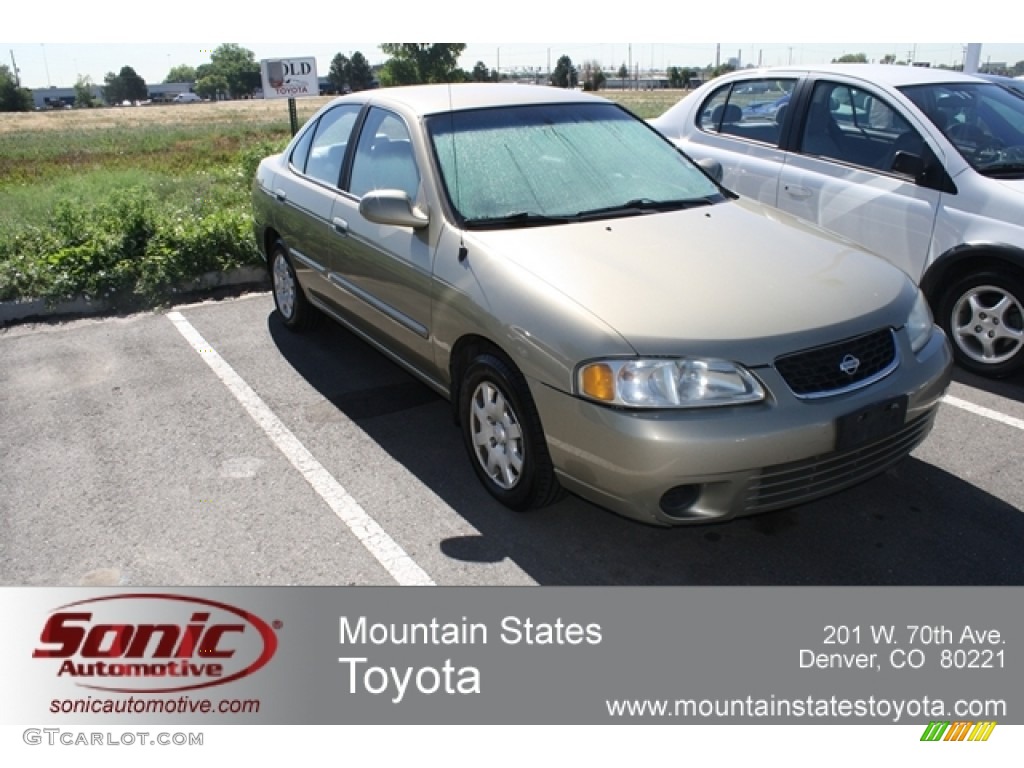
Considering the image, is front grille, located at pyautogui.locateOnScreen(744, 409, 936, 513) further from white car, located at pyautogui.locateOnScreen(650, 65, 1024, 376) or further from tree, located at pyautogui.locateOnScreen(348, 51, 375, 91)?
tree, located at pyautogui.locateOnScreen(348, 51, 375, 91)

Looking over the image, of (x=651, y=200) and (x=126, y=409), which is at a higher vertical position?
(x=651, y=200)

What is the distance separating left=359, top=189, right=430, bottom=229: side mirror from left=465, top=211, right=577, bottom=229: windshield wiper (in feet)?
0.82

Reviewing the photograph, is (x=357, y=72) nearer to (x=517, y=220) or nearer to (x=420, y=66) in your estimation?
(x=420, y=66)

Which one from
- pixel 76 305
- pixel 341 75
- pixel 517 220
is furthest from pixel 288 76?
pixel 341 75

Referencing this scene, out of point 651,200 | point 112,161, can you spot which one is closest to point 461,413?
point 651,200

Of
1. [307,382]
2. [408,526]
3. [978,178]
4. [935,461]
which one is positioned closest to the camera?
[408,526]

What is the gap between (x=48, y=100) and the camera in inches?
3969

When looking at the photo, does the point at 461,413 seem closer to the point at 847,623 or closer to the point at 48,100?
the point at 847,623

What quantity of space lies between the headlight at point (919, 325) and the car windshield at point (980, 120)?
175 cm

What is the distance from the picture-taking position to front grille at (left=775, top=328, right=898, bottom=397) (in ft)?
10.2

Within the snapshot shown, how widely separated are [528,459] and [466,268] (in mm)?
846

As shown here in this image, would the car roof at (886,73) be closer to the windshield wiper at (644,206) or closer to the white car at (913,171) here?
the white car at (913,171)

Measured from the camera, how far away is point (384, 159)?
447cm

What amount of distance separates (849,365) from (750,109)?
138 inches
